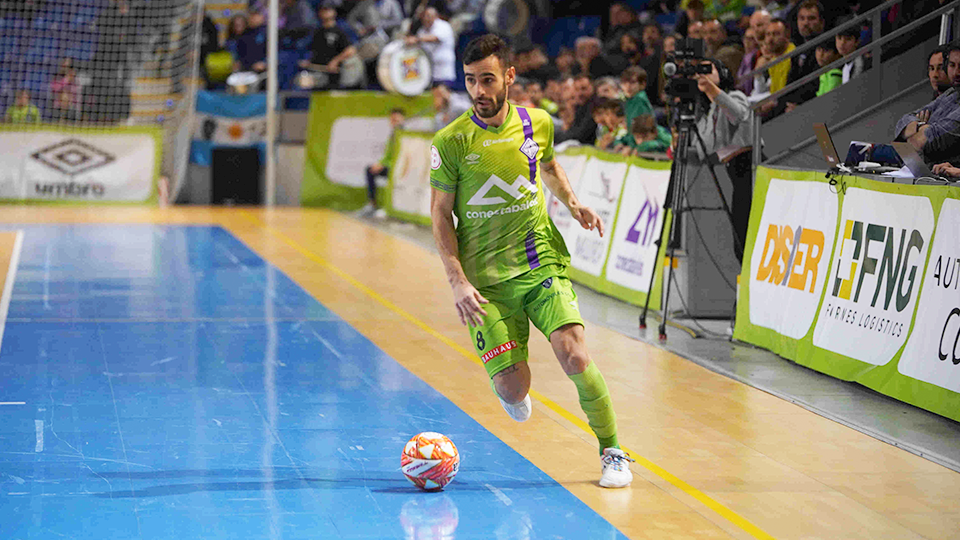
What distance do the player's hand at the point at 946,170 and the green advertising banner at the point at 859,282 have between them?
0.36 metres

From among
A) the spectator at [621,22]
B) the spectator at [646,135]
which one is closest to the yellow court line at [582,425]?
the spectator at [646,135]

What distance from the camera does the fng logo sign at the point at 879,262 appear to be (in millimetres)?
7858

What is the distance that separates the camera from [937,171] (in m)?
8.34

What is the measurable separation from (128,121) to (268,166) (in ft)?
11.4

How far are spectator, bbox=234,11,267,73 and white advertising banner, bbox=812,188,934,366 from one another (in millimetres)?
18417

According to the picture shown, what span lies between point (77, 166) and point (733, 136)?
17.1m

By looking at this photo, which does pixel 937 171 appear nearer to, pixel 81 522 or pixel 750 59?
pixel 750 59

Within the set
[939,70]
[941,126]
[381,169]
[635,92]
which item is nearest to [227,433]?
[941,126]

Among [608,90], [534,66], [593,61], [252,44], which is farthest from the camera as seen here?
[252,44]

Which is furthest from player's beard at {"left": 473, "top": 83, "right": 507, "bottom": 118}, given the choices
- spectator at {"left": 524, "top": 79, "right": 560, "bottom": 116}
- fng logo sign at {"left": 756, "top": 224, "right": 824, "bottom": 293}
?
spectator at {"left": 524, "top": 79, "right": 560, "bottom": 116}

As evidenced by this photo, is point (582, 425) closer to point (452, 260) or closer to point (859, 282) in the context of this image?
point (452, 260)

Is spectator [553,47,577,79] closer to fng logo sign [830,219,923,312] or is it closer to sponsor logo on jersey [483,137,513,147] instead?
fng logo sign [830,219,923,312]

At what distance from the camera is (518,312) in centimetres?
603

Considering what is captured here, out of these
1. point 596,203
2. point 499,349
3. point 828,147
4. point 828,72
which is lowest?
point 596,203
